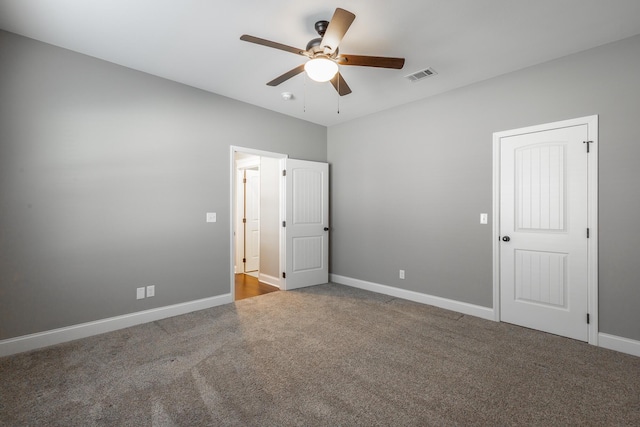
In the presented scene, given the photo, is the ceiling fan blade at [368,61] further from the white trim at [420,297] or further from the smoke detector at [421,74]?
the white trim at [420,297]

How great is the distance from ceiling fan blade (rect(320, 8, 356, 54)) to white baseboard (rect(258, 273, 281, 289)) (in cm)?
371

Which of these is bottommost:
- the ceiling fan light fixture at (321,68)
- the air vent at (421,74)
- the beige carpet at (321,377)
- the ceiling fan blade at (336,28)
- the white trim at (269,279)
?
the beige carpet at (321,377)

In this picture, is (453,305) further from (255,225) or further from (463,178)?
(255,225)


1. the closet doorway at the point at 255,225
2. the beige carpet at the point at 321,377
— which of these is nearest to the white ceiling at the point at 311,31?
the closet doorway at the point at 255,225

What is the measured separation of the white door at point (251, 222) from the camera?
6129 mm

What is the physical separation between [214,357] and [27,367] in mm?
1463

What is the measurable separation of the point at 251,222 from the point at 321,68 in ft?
14.0

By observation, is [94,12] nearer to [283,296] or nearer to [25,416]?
[25,416]

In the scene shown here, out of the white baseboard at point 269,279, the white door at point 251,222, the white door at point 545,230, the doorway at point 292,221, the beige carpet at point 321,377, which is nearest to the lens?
the beige carpet at point 321,377

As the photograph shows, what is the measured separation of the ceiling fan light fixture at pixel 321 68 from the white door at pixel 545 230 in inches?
88.8

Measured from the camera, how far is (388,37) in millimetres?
2686

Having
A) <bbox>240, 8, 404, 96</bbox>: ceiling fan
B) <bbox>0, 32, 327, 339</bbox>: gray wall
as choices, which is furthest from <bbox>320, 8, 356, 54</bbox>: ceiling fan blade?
<bbox>0, 32, 327, 339</bbox>: gray wall

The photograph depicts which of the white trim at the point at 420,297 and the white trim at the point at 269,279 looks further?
the white trim at the point at 269,279

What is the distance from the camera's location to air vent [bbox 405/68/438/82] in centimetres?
328
